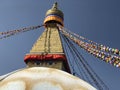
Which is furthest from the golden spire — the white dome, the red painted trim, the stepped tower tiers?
the white dome

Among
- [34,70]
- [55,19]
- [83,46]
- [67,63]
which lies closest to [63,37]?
[55,19]

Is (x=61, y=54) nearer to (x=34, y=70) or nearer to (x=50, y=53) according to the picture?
(x=50, y=53)

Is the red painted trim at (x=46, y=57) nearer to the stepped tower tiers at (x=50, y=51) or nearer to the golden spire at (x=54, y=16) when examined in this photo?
the stepped tower tiers at (x=50, y=51)

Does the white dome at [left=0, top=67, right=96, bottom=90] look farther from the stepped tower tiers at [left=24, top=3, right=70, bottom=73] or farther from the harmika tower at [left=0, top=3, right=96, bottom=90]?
the stepped tower tiers at [left=24, top=3, right=70, bottom=73]

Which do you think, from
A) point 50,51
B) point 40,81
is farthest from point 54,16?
point 40,81

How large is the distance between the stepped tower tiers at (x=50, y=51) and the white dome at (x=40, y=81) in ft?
33.5

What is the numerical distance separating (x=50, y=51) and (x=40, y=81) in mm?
11559

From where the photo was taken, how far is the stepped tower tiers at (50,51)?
17.3 metres

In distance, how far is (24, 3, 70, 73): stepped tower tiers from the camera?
17289 mm

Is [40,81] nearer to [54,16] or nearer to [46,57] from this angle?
[46,57]

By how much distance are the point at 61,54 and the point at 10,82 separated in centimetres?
1128

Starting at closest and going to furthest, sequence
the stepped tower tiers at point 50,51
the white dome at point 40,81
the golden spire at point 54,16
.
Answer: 1. the white dome at point 40,81
2. the stepped tower tiers at point 50,51
3. the golden spire at point 54,16

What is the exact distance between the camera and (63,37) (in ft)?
68.3

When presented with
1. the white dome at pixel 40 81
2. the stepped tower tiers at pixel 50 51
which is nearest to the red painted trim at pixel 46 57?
the stepped tower tiers at pixel 50 51
